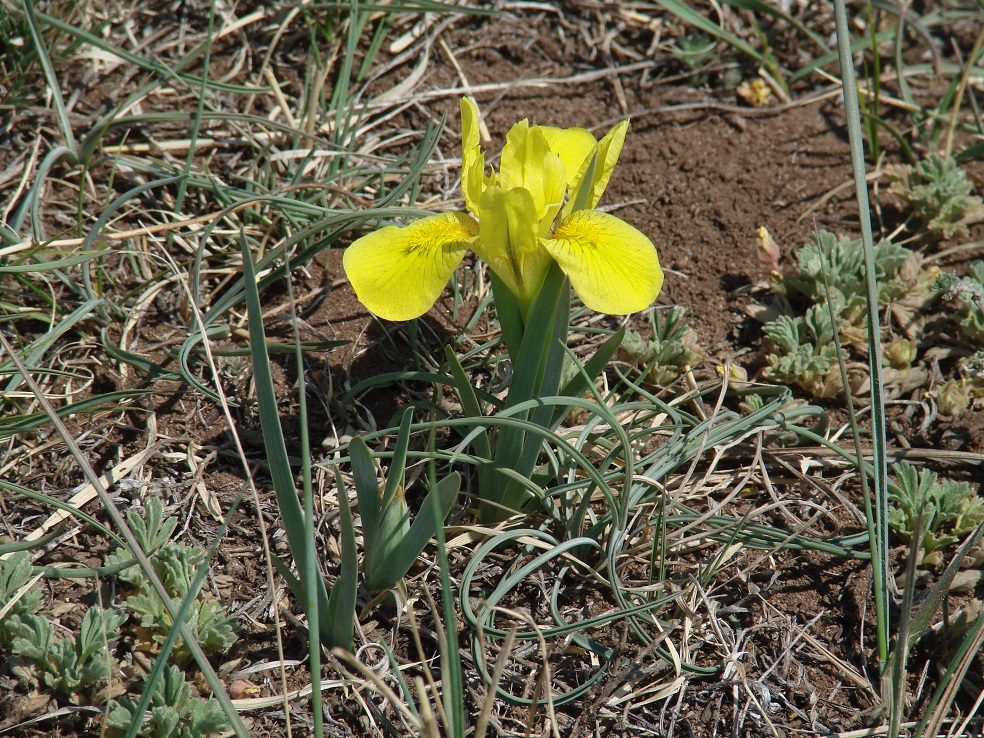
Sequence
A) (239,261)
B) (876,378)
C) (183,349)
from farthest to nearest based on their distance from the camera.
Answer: (239,261) < (183,349) < (876,378)

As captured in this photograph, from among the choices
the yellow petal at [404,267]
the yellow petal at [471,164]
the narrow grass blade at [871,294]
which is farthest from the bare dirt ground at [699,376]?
the yellow petal at [471,164]

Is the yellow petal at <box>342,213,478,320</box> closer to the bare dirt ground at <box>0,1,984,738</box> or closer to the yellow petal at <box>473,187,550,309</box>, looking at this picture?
the yellow petal at <box>473,187,550,309</box>

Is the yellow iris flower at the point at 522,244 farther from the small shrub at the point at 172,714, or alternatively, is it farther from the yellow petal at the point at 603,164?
the small shrub at the point at 172,714

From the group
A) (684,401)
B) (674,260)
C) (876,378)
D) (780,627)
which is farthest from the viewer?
(674,260)

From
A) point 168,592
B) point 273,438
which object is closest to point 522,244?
point 273,438

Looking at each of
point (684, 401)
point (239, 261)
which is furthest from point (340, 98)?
point (684, 401)

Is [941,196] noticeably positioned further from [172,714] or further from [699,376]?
[172,714]

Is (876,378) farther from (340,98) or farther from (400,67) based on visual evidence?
(400,67)
